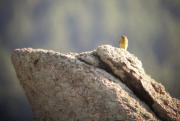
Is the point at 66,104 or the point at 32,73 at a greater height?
the point at 32,73

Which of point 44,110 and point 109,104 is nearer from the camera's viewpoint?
point 109,104

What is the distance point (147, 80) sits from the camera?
18812mm

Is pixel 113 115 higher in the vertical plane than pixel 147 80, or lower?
lower

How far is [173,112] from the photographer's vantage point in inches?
722

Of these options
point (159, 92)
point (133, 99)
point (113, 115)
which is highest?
point (159, 92)

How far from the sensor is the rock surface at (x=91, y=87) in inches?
672

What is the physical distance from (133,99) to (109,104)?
1271mm

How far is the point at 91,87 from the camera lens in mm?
17297

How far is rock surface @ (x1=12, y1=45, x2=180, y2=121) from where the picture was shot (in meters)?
17.1

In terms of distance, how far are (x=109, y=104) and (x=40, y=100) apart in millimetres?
3505

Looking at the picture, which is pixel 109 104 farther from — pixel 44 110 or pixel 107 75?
pixel 44 110

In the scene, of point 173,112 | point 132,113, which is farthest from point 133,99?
point 173,112

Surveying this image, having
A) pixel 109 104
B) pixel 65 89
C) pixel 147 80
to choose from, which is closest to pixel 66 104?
pixel 65 89

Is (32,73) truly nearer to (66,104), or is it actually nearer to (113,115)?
(66,104)
